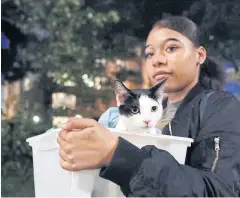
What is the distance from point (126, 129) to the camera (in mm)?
678

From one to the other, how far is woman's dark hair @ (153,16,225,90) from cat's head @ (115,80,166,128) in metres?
0.16

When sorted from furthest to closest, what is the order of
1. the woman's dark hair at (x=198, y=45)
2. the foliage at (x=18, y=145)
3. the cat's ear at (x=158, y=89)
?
the foliage at (x=18, y=145) → the woman's dark hair at (x=198, y=45) → the cat's ear at (x=158, y=89)

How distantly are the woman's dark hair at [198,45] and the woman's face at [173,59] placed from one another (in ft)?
0.04

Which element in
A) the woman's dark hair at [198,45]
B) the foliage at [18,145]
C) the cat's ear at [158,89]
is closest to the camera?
the cat's ear at [158,89]

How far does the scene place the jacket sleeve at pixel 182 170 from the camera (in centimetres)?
59

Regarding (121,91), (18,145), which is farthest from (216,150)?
(18,145)

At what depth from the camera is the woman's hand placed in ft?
2.00

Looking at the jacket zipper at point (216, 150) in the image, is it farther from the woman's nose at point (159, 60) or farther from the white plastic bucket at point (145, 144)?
the woman's nose at point (159, 60)

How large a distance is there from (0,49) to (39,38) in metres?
0.13

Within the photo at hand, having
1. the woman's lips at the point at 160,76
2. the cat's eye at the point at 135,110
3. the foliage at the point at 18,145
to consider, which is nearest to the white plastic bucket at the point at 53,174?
the cat's eye at the point at 135,110

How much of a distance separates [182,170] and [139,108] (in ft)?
0.44

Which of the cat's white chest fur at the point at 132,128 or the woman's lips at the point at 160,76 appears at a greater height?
the woman's lips at the point at 160,76

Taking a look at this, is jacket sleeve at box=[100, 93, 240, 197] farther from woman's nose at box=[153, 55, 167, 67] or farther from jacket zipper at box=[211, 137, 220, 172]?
woman's nose at box=[153, 55, 167, 67]

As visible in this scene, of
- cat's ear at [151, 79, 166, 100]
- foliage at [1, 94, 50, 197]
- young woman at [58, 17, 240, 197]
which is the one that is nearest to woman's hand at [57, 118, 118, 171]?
young woman at [58, 17, 240, 197]
